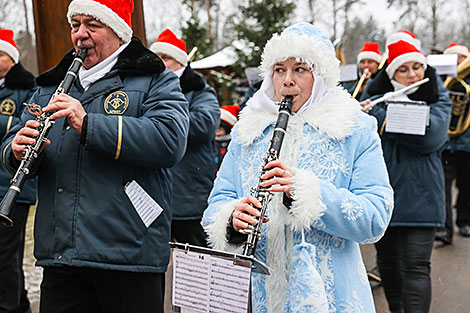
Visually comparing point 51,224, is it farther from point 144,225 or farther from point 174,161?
point 174,161

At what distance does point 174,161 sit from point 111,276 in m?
0.61

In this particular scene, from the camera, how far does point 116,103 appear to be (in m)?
2.60

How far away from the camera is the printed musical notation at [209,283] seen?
1.91 meters

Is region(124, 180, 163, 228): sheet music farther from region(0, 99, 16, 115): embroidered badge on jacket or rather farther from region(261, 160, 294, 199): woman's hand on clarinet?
region(0, 99, 16, 115): embroidered badge on jacket

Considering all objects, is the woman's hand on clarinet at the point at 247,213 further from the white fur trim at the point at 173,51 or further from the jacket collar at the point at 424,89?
the white fur trim at the point at 173,51

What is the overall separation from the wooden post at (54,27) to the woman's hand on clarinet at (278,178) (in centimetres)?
223

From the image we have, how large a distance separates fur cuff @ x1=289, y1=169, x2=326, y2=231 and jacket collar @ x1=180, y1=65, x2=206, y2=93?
2416mm

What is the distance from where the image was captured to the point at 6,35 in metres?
4.53

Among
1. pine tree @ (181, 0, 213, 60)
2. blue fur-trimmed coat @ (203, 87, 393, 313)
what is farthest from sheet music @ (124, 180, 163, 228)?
pine tree @ (181, 0, 213, 60)

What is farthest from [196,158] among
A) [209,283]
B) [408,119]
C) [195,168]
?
[209,283]

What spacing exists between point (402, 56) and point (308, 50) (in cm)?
201

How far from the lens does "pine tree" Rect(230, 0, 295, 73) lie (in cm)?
1190

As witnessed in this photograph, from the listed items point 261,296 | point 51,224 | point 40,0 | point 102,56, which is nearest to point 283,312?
point 261,296

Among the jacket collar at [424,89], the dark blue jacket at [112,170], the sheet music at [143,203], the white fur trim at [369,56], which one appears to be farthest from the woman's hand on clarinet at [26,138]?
the white fur trim at [369,56]
